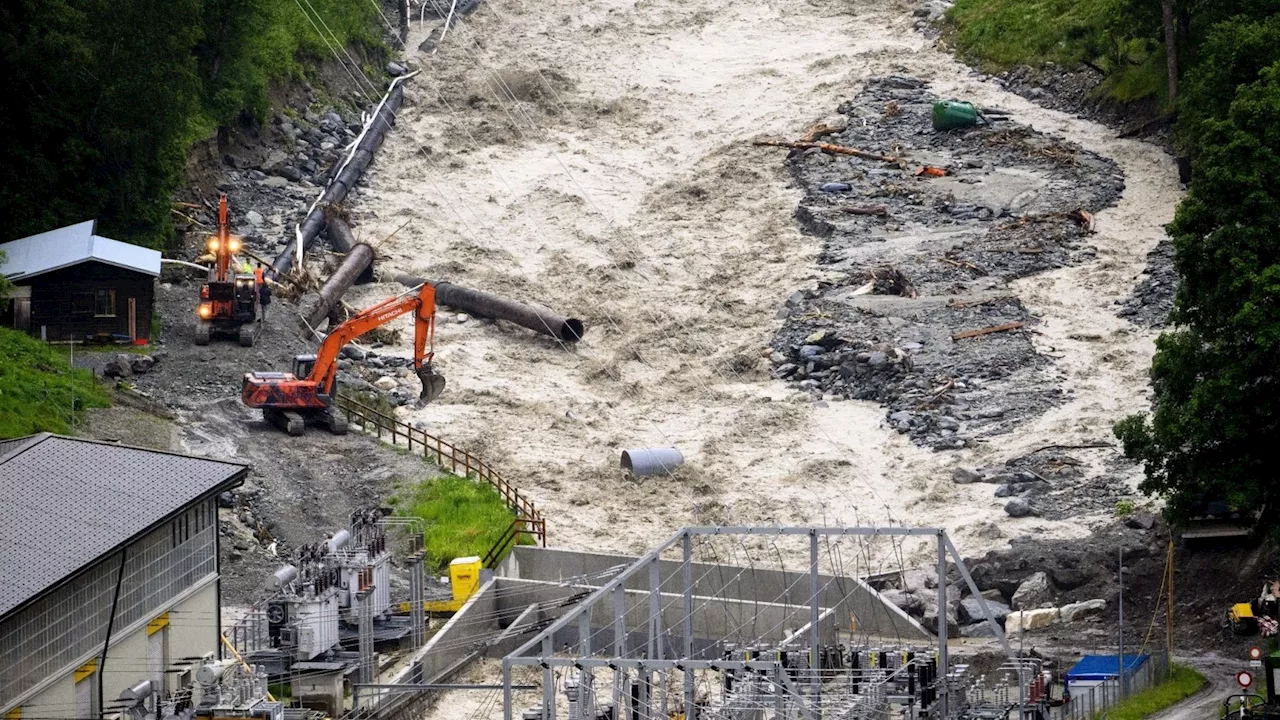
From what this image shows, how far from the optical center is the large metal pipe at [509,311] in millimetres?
72250

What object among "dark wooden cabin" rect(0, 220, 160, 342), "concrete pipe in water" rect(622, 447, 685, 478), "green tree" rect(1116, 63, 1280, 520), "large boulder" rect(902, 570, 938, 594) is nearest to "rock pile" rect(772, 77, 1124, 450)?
"concrete pipe in water" rect(622, 447, 685, 478)

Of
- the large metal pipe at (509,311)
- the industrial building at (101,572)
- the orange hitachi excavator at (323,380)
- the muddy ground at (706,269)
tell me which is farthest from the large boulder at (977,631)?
the large metal pipe at (509,311)

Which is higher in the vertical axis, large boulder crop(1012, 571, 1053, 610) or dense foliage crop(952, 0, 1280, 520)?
dense foliage crop(952, 0, 1280, 520)

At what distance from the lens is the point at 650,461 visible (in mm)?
61844

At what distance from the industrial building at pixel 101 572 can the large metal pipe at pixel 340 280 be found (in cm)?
2397

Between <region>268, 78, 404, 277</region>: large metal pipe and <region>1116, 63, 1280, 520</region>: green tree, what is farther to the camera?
<region>268, 78, 404, 277</region>: large metal pipe

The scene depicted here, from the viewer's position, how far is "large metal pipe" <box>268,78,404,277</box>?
74312 millimetres

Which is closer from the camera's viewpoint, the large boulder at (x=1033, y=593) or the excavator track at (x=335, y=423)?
the large boulder at (x=1033, y=593)

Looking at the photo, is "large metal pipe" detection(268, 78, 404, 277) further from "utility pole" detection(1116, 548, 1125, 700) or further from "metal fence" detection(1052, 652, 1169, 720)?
"metal fence" detection(1052, 652, 1169, 720)

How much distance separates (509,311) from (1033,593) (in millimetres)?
25703

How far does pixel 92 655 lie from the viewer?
4150 centimetres

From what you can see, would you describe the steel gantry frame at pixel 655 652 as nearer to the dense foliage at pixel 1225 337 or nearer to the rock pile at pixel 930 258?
the dense foliage at pixel 1225 337

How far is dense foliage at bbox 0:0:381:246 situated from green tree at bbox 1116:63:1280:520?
31.9 m

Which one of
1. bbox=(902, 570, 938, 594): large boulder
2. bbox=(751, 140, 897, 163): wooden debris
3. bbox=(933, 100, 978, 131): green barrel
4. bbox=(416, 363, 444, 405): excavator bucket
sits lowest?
bbox=(902, 570, 938, 594): large boulder
